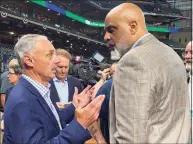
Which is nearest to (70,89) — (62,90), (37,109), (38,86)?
(62,90)

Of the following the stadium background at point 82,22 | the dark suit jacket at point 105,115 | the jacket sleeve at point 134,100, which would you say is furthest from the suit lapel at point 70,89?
the stadium background at point 82,22

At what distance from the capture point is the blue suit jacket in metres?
1.18

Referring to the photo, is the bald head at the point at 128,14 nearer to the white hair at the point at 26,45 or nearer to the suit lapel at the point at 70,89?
the white hair at the point at 26,45

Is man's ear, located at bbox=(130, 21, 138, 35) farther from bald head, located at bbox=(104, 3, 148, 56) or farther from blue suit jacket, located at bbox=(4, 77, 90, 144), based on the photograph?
blue suit jacket, located at bbox=(4, 77, 90, 144)

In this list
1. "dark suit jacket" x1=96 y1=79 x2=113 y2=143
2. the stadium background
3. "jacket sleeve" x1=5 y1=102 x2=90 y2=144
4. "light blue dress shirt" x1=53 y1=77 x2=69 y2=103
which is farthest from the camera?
the stadium background

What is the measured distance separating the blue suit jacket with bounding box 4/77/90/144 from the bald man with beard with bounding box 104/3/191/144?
16cm

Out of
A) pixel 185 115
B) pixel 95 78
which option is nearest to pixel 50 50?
pixel 185 115

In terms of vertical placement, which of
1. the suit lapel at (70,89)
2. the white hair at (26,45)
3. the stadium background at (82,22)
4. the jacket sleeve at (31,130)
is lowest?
the suit lapel at (70,89)

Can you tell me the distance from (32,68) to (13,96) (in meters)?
0.18

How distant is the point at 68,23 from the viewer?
94.0 feet

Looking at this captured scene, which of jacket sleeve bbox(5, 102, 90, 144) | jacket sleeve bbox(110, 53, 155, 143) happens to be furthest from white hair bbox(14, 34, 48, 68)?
jacket sleeve bbox(110, 53, 155, 143)

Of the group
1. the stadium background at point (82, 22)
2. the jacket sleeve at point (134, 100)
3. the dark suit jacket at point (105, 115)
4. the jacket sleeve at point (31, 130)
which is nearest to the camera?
the jacket sleeve at point (134, 100)

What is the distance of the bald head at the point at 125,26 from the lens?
48.3 inches

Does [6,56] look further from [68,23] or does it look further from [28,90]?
[68,23]
